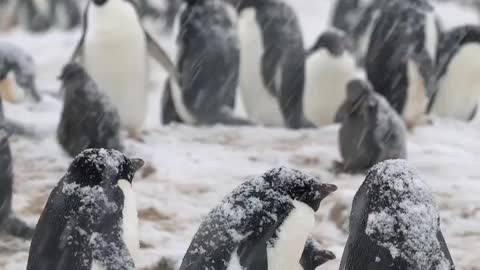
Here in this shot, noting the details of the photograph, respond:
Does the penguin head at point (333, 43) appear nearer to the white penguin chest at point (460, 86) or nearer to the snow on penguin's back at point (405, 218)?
the white penguin chest at point (460, 86)

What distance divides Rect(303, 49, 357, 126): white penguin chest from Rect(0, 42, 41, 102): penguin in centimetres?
221

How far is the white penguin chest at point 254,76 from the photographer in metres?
7.23

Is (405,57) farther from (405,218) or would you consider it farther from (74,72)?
(405,218)

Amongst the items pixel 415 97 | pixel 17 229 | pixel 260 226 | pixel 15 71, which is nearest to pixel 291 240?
pixel 260 226

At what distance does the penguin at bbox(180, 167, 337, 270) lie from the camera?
8.93ft

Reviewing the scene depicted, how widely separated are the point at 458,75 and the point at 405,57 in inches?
30.6

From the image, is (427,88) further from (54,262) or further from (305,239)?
(54,262)

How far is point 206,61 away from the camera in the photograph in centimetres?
694

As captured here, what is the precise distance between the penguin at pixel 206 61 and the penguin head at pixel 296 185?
3.87 metres

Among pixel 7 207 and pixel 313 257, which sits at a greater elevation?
pixel 313 257

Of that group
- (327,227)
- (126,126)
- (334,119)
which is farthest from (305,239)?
(334,119)

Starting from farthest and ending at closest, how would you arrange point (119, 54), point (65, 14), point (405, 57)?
1. point (65, 14)
2. point (405, 57)
3. point (119, 54)

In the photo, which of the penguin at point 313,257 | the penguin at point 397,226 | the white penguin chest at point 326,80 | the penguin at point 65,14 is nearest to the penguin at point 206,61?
the white penguin chest at point 326,80

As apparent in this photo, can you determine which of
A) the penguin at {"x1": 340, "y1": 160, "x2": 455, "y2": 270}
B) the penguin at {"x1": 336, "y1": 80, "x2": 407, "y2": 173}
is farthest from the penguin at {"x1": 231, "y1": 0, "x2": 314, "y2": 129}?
the penguin at {"x1": 340, "y1": 160, "x2": 455, "y2": 270}
